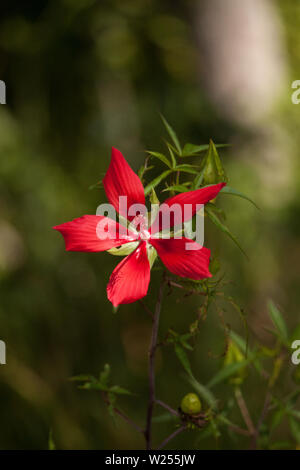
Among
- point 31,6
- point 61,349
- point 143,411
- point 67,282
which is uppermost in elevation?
point 31,6

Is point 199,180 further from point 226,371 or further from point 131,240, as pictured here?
point 226,371

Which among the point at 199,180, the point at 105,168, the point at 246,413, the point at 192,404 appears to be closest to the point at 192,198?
the point at 199,180

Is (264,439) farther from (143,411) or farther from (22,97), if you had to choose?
(22,97)

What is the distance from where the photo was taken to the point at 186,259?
0.32m

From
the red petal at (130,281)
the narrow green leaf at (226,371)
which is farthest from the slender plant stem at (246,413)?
the red petal at (130,281)

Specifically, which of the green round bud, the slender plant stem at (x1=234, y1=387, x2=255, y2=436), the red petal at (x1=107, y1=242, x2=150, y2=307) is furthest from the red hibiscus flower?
the slender plant stem at (x1=234, y1=387, x2=255, y2=436)

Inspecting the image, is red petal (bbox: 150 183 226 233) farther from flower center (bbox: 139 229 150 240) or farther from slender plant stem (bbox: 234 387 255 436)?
slender plant stem (bbox: 234 387 255 436)

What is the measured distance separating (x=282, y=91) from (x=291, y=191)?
0.98 feet

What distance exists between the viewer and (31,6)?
3.82ft

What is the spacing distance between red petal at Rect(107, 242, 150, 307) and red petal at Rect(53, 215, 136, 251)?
0.02 metres

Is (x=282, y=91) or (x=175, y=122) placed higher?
(x=282, y=91)

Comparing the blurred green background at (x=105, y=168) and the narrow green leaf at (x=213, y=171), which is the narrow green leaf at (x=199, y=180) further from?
the blurred green background at (x=105, y=168)

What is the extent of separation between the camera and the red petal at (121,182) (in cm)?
34

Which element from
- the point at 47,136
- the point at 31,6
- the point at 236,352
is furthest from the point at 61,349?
the point at 31,6
